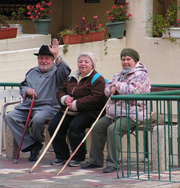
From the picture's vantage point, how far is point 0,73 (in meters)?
10.9

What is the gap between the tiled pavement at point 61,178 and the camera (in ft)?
22.0

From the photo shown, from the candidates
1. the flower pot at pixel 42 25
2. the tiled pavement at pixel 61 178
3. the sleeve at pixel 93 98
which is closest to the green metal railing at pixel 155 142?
the tiled pavement at pixel 61 178

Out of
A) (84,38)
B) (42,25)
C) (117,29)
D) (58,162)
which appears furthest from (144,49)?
(58,162)

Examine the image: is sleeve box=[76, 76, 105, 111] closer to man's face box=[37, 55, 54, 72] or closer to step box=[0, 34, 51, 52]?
man's face box=[37, 55, 54, 72]

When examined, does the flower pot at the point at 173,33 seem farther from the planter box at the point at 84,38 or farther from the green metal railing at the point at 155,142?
the green metal railing at the point at 155,142

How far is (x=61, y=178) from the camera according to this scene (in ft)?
23.6

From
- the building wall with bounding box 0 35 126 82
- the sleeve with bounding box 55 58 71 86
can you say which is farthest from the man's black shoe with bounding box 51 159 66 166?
the building wall with bounding box 0 35 126 82

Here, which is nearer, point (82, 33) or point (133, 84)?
point (133, 84)

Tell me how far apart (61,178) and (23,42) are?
585 cm

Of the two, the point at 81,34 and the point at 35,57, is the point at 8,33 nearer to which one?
the point at 35,57

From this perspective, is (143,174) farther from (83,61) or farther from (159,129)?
(83,61)

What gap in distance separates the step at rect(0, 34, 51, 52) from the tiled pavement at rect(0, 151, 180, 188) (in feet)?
14.2

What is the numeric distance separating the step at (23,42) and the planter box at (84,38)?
0.89 m

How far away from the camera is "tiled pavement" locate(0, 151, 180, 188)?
670 centimetres
